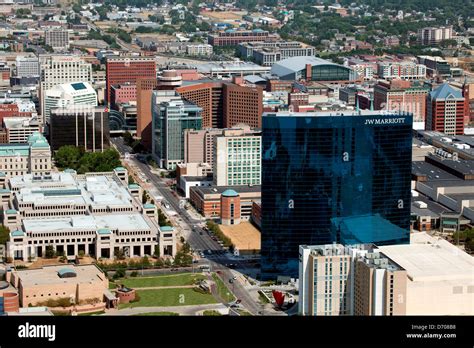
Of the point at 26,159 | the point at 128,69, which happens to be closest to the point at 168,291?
the point at 26,159

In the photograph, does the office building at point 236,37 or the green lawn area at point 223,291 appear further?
the office building at point 236,37

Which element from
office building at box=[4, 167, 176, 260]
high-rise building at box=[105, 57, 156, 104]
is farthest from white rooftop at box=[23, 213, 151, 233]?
high-rise building at box=[105, 57, 156, 104]

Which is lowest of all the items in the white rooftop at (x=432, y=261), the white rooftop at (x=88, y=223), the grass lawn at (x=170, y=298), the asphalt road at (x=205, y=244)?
the asphalt road at (x=205, y=244)

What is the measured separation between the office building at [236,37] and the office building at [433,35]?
358cm

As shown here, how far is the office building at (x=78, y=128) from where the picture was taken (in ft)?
48.2

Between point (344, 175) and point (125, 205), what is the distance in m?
2.85

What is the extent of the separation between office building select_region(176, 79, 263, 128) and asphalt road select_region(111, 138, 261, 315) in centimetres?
148

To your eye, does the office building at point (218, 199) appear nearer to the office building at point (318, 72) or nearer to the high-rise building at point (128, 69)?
the high-rise building at point (128, 69)

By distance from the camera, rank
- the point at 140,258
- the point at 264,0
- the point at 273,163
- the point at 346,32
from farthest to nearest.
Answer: the point at 264,0, the point at 346,32, the point at 140,258, the point at 273,163

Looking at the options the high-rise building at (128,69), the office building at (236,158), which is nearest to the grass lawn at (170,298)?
the office building at (236,158)

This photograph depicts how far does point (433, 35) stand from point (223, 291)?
18710mm

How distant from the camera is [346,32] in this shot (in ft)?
93.7
